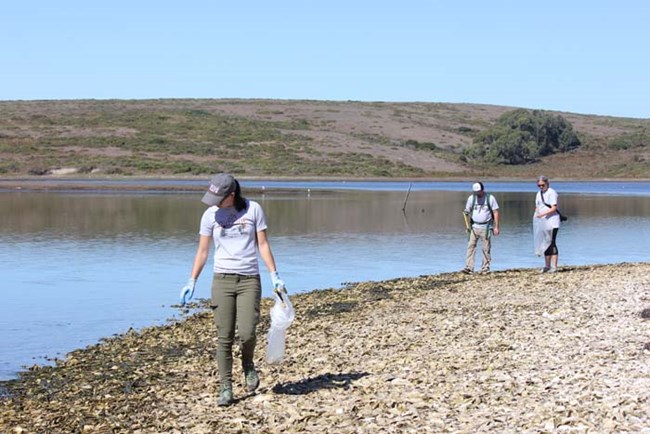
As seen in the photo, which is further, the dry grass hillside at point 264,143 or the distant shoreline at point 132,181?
the dry grass hillside at point 264,143

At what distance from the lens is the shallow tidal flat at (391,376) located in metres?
8.15

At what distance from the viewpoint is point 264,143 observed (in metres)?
101

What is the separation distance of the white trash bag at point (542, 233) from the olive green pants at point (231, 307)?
10297 millimetres

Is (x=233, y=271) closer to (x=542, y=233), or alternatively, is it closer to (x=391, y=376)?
(x=391, y=376)

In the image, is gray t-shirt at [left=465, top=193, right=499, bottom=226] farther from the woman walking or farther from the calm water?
the calm water

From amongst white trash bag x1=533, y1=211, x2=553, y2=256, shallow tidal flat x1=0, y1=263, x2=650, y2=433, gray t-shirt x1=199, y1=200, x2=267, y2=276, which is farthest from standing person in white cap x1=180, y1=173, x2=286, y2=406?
white trash bag x1=533, y1=211, x2=553, y2=256

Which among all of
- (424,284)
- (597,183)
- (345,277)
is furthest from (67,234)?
(597,183)

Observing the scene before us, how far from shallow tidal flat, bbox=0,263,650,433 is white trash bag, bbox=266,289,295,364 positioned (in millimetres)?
349

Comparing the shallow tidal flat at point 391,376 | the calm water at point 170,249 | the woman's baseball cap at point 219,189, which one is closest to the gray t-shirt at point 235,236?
the woman's baseball cap at point 219,189

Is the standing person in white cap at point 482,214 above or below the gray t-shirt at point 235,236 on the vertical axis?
below

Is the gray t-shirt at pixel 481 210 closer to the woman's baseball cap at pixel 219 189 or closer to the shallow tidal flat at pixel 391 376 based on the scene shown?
the shallow tidal flat at pixel 391 376

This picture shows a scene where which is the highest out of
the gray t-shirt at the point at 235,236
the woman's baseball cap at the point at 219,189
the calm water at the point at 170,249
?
the woman's baseball cap at the point at 219,189

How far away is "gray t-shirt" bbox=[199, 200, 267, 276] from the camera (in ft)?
29.3

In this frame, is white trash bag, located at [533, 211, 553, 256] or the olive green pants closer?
the olive green pants
